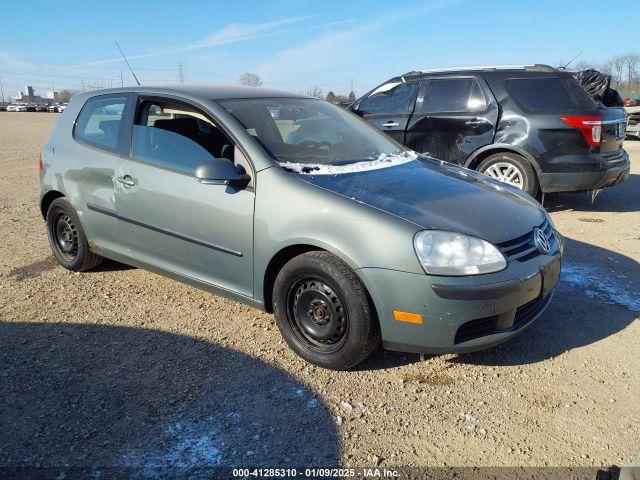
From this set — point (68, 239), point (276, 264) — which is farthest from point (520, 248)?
point (68, 239)

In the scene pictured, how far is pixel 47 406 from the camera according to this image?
2760mm

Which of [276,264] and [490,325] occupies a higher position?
[276,264]

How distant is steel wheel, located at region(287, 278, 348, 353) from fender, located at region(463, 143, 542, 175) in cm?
435

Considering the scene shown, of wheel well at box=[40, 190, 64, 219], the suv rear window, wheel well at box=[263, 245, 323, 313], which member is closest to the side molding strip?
wheel well at box=[263, 245, 323, 313]

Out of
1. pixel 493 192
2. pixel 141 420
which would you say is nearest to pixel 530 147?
pixel 493 192

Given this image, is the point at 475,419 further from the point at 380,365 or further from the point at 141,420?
the point at 141,420

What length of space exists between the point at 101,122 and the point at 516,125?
4687 mm

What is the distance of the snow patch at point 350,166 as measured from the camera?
3305 millimetres

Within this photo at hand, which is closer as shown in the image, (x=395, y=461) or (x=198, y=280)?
(x=395, y=461)

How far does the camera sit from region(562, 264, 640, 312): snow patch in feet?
13.3

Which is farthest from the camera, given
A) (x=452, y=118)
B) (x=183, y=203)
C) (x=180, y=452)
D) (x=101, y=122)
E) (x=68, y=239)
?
(x=452, y=118)

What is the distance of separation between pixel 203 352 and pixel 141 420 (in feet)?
2.40

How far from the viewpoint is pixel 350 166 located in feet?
11.6

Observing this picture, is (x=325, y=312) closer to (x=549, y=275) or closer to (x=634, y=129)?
(x=549, y=275)
